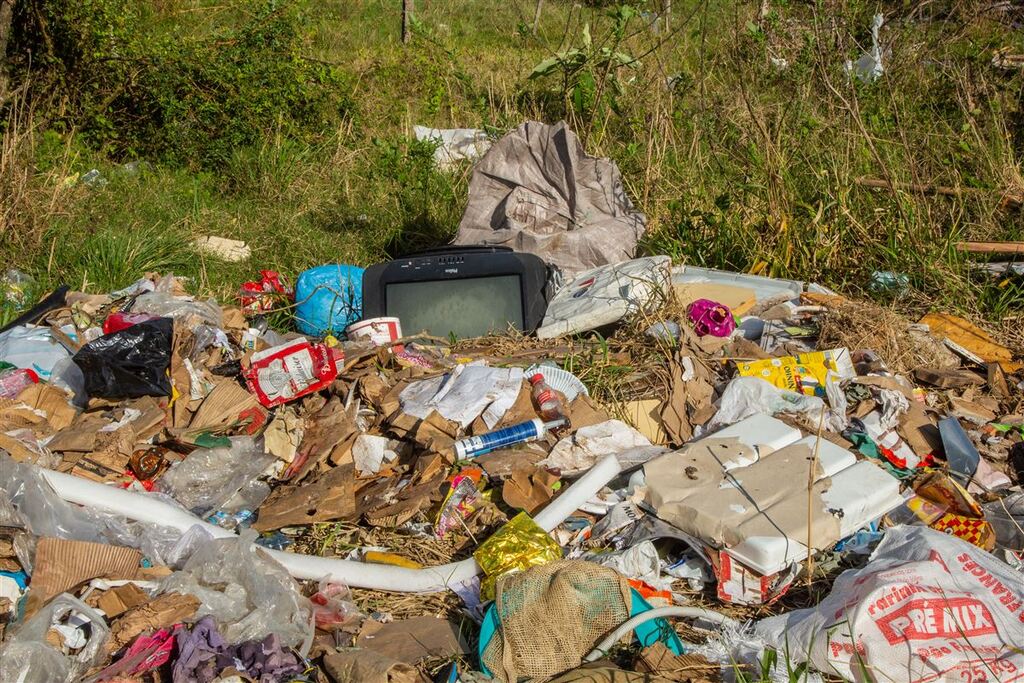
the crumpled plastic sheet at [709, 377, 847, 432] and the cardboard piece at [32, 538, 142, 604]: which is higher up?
the cardboard piece at [32, 538, 142, 604]

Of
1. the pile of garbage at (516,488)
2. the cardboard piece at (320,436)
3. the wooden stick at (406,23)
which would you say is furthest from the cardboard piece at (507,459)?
the wooden stick at (406,23)

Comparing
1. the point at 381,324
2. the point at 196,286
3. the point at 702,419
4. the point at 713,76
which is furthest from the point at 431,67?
the point at 702,419

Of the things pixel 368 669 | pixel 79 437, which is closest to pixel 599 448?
pixel 368 669

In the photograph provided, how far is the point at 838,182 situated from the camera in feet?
15.4

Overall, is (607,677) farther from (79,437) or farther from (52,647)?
(79,437)

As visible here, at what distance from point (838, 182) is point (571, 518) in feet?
9.31

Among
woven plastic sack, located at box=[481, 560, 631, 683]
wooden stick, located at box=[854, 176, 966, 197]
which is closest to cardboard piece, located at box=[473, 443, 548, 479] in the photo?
woven plastic sack, located at box=[481, 560, 631, 683]

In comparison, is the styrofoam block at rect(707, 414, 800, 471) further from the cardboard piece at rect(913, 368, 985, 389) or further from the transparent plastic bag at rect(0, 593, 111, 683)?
the transparent plastic bag at rect(0, 593, 111, 683)

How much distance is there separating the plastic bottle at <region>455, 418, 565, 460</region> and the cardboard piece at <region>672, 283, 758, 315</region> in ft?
3.72

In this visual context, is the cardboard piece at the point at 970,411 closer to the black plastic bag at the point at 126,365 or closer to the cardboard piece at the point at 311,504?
the cardboard piece at the point at 311,504

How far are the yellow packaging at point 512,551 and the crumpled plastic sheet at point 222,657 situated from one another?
1.78 feet

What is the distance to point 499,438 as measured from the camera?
121 inches

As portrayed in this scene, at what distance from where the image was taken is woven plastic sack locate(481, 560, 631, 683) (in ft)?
6.88

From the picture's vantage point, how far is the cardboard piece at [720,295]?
13.2 feet
